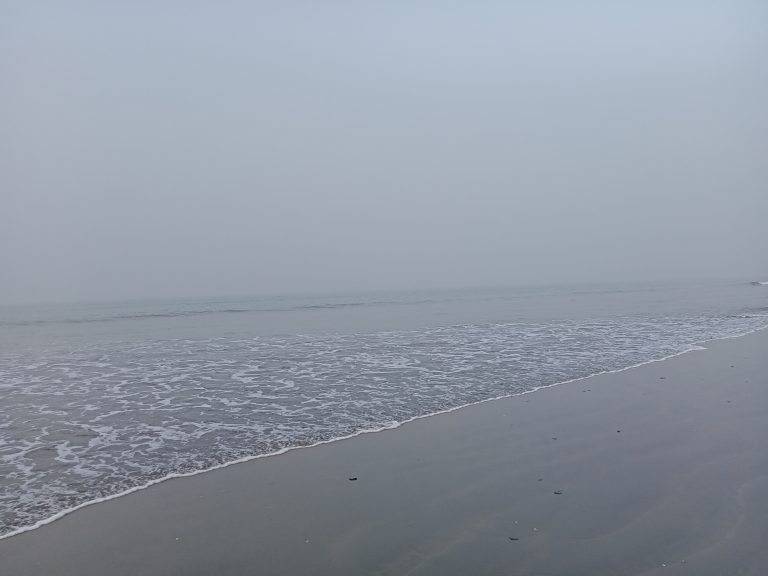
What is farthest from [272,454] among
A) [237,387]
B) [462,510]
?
[237,387]

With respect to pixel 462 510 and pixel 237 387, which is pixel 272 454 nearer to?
pixel 462 510

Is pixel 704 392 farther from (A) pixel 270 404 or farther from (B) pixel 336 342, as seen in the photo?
(B) pixel 336 342

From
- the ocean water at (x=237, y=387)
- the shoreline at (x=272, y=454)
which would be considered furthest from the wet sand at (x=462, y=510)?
the ocean water at (x=237, y=387)

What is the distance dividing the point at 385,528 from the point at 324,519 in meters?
0.60

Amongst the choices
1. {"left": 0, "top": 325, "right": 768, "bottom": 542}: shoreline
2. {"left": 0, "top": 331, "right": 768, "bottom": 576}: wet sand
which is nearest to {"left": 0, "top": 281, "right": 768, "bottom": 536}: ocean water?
{"left": 0, "top": 325, "right": 768, "bottom": 542}: shoreline

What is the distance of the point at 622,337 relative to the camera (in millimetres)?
18062

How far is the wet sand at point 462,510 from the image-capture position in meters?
4.12

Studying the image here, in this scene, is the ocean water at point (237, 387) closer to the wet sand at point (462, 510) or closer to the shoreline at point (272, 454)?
the shoreline at point (272, 454)

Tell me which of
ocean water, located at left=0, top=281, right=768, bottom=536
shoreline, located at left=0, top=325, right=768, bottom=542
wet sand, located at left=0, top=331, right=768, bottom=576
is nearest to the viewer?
wet sand, located at left=0, top=331, right=768, bottom=576

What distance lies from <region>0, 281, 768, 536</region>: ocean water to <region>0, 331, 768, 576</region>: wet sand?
32.7 inches

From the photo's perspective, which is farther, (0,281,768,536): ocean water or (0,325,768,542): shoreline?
(0,281,768,536): ocean water

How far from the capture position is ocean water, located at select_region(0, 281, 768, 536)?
22.3ft

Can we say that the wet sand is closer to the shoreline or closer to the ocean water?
the shoreline

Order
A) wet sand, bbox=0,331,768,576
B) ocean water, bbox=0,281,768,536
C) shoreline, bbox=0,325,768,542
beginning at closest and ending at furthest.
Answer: wet sand, bbox=0,331,768,576 → shoreline, bbox=0,325,768,542 → ocean water, bbox=0,281,768,536
